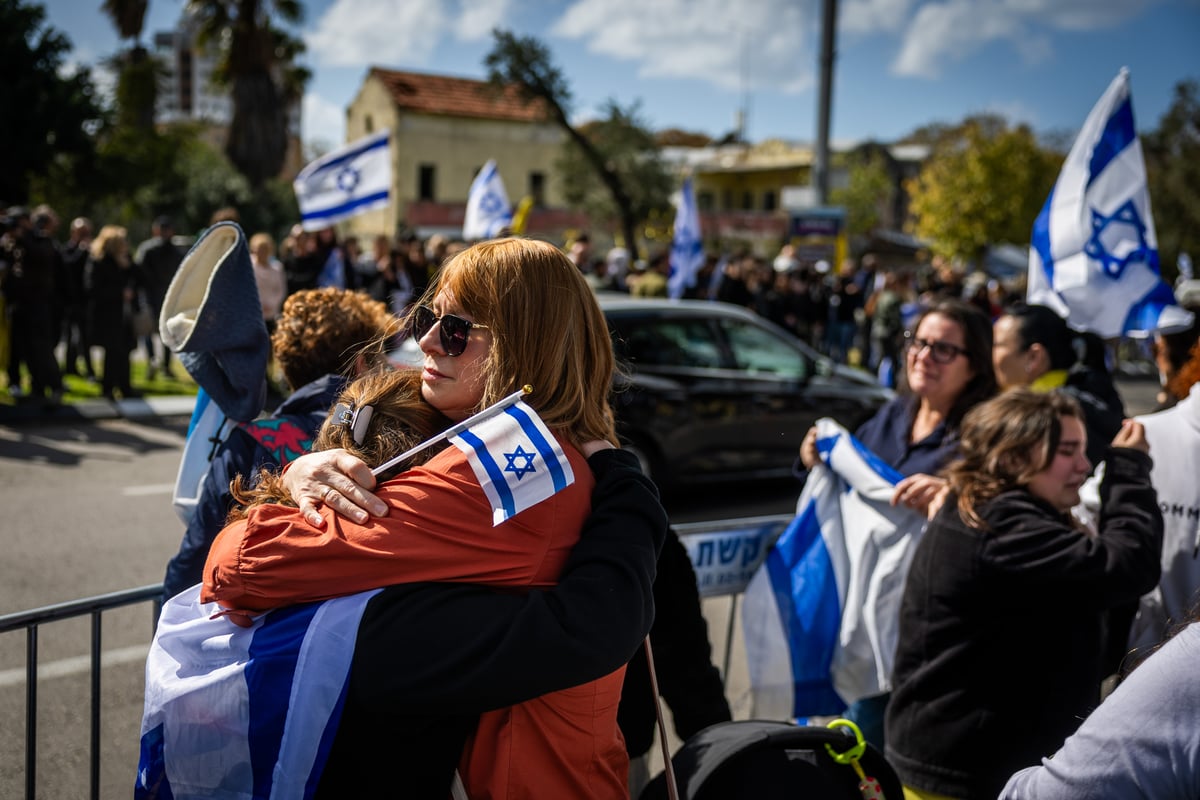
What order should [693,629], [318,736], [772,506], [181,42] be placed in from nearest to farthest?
[318,736], [693,629], [772,506], [181,42]

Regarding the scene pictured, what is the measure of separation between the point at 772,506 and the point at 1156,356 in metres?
4.14

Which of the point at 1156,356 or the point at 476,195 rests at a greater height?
the point at 476,195

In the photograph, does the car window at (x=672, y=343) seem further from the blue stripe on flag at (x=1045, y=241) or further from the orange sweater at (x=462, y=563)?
the orange sweater at (x=462, y=563)

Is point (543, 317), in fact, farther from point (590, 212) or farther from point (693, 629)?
point (590, 212)

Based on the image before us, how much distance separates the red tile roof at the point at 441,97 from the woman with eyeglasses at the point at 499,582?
4383cm

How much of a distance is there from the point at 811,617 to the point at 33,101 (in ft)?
70.7

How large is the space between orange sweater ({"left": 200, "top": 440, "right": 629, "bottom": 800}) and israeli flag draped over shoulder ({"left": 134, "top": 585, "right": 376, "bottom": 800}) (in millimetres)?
45

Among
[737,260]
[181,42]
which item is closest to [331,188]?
[737,260]

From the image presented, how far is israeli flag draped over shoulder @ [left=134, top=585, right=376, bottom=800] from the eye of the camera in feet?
4.99

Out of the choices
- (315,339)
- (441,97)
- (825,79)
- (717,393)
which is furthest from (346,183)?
(441,97)

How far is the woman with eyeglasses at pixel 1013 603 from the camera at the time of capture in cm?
247

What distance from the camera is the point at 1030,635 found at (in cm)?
250

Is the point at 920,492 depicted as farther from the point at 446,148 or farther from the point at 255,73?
the point at 446,148

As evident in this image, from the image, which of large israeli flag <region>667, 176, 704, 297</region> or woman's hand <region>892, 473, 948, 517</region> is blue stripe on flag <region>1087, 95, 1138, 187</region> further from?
large israeli flag <region>667, 176, 704, 297</region>
